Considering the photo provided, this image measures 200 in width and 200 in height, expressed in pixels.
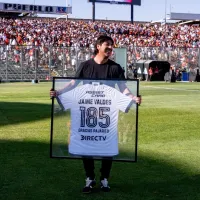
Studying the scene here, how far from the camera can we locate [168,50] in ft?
150

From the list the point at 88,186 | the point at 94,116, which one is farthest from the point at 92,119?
the point at 88,186

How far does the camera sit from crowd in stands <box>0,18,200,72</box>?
1780 inches

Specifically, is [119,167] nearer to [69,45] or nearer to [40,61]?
[40,61]

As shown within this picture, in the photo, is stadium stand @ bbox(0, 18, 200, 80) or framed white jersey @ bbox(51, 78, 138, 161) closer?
framed white jersey @ bbox(51, 78, 138, 161)

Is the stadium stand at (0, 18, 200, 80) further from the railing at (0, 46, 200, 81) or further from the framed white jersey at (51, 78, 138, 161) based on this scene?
the framed white jersey at (51, 78, 138, 161)

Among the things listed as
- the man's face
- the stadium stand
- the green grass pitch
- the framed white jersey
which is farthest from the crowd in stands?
the man's face

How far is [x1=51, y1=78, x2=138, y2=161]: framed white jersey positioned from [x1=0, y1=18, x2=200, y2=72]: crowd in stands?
34579 millimetres

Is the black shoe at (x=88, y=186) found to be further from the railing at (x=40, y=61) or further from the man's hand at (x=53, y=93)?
the railing at (x=40, y=61)

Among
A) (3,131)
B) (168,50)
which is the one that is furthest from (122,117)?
(168,50)

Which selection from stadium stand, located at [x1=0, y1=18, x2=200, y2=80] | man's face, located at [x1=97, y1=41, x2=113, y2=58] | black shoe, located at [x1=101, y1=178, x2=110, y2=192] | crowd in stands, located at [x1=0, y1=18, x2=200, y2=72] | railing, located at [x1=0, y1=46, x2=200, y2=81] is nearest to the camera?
man's face, located at [x1=97, y1=41, x2=113, y2=58]

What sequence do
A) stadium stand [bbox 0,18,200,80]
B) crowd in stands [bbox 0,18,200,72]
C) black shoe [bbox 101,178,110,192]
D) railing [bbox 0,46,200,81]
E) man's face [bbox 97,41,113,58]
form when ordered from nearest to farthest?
man's face [bbox 97,41,113,58] < black shoe [bbox 101,178,110,192] < railing [bbox 0,46,200,81] < stadium stand [bbox 0,18,200,80] < crowd in stands [bbox 0,18,200,72]

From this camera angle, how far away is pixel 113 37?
6231 centimetres

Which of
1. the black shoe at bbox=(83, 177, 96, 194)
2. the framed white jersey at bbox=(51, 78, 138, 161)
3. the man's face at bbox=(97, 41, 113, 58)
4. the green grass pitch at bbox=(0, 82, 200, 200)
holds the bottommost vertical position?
the green grass pitch at bbox=(0, 82, 200, 200)

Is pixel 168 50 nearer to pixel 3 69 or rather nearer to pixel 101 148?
pixel 3 69
